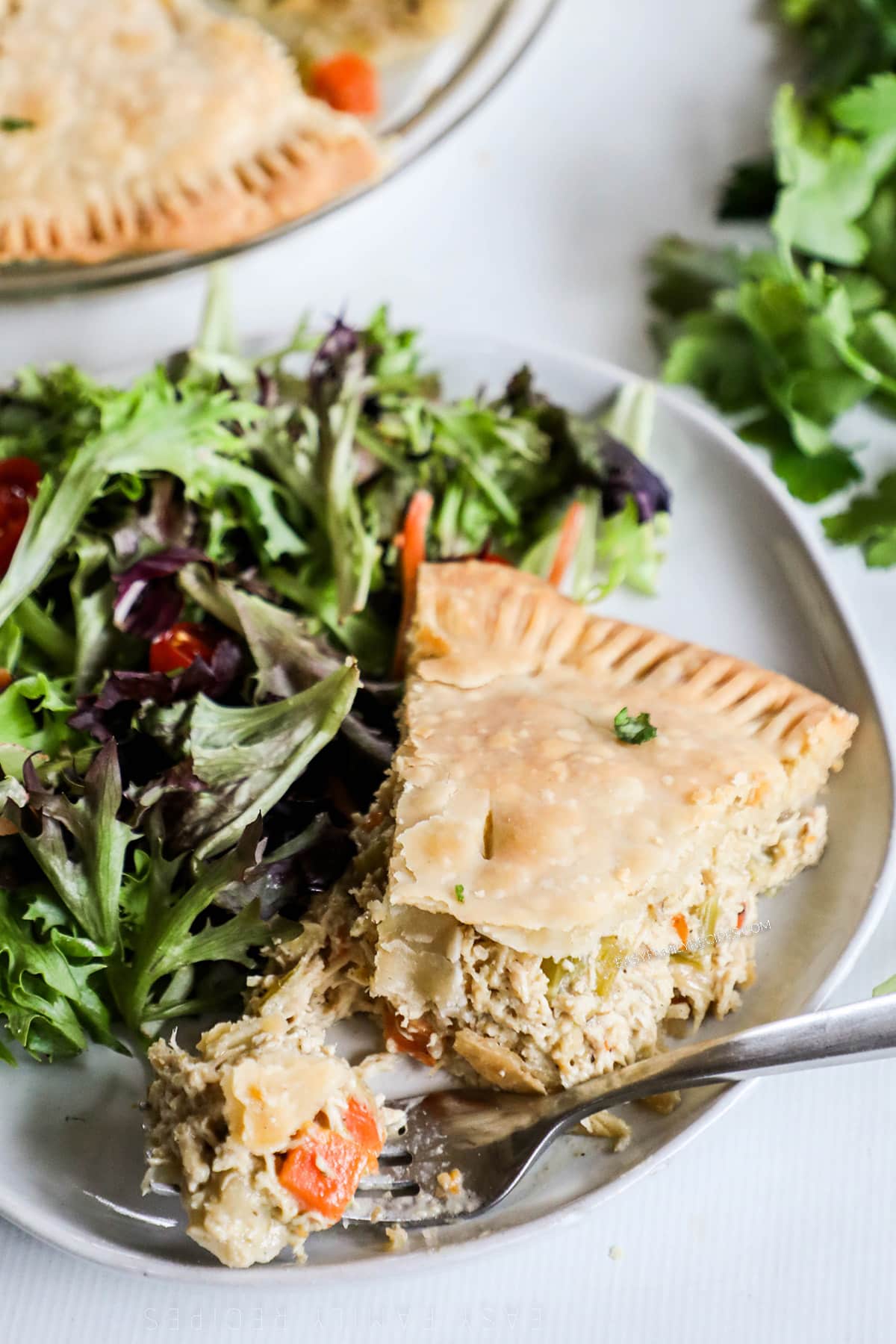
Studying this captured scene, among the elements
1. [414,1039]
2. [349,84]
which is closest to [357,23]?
[349,84]

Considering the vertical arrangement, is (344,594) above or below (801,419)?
below

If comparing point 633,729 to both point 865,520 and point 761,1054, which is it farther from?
point 865,520

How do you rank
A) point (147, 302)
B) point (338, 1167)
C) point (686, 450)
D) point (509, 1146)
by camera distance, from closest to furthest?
point (338, 1167) < point (509, 1146) < point (686, 450) < point (147, 302)

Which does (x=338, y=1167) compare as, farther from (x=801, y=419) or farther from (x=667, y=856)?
(x=801, y=419)

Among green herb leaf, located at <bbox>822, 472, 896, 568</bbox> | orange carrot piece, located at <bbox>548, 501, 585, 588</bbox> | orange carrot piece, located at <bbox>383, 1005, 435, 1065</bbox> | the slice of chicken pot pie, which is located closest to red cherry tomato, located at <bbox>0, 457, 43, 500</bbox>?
the slice of chicken pot pie

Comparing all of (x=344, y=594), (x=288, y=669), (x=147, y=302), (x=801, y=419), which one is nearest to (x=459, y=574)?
(x=344, y=594)

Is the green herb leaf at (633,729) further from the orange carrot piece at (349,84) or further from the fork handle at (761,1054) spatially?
the orange carrot piece at (349,84)
